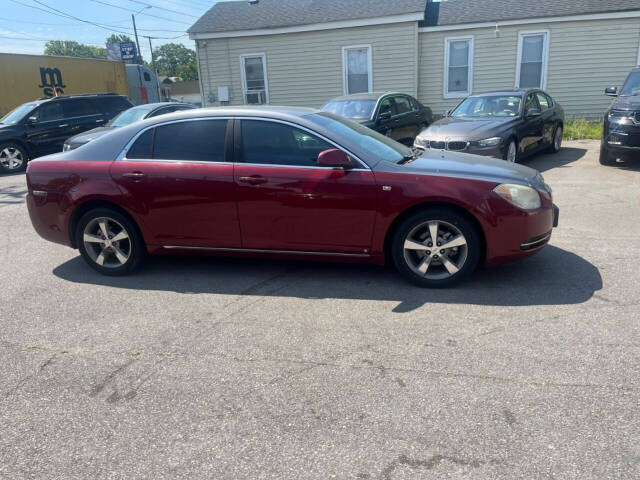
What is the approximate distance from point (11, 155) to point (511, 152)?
1163 centimetres

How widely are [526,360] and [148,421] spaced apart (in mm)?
2280

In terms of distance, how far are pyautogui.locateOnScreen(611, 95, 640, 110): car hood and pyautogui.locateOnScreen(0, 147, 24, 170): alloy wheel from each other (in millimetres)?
13320

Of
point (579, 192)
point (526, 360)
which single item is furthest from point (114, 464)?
point (579, 192)

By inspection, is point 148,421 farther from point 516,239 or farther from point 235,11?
point 235,11

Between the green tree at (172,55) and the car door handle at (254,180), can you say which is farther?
the green tree at (172,55)

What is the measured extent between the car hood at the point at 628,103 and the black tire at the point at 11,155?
13.3 m

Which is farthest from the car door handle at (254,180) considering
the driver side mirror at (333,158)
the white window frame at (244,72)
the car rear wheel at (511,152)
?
the white window frame at (244,72)

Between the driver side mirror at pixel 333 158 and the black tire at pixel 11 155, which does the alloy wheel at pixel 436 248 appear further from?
the black tire at pixel 11 155

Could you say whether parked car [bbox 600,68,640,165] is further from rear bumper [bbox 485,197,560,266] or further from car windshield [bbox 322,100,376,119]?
rear bumper [bbox 485,197,560,266]

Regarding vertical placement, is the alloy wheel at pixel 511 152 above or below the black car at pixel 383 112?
below

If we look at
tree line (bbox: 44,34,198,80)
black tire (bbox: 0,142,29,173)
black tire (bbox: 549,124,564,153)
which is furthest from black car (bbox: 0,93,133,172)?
tree line (bbox: 44,34,198,80)

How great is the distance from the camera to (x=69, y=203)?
4961 mm

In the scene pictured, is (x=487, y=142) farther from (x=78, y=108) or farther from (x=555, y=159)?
(x=78, y=108)

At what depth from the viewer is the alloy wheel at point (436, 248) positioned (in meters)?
4.34
